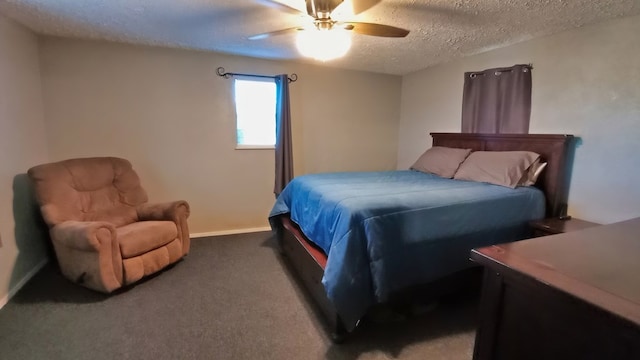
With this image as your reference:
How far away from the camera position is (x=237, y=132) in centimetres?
369

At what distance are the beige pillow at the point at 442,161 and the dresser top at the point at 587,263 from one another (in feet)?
6.10

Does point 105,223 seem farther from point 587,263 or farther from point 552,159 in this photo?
point 552,159

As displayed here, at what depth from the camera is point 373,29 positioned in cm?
192

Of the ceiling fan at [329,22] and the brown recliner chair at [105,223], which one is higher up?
the ceiling fan at [329,22]

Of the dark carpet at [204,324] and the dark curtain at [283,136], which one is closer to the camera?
the dark carpet at [204,324]

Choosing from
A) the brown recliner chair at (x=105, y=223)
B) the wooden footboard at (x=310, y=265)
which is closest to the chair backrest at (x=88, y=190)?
the brown recliner chair at (x=105, y=223)

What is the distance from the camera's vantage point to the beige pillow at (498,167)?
2.55 meters

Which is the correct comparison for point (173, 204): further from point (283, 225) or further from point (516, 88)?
point (516, 88)

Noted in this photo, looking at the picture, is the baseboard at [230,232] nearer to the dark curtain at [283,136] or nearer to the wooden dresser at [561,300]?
the dark curtain at [283,136]

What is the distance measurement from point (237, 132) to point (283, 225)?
4.71 feet

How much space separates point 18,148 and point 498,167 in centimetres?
408

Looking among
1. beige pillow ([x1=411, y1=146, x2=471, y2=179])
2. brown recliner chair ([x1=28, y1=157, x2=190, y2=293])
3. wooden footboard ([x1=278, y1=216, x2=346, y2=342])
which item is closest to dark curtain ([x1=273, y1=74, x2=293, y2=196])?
wooden footboard ([x1=278, y1=216, x2=346, y2=342])

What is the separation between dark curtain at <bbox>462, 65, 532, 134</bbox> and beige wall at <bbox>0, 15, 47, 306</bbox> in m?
4.23

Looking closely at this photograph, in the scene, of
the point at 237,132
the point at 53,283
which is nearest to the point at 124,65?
the point at 237,132
